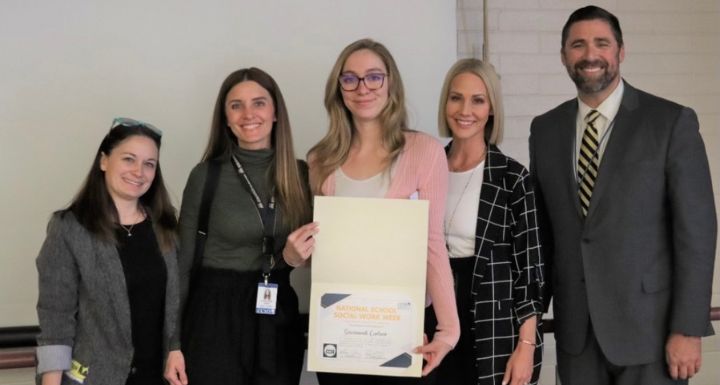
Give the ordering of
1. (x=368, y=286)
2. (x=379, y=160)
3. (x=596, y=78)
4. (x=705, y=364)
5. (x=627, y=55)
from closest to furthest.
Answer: (x=368, y=286), (x=379, y=160), (x=596, y=78), (x=627, y=55), (x=705, y=364)

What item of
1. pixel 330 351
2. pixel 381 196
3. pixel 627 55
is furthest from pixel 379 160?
pixel 627 55

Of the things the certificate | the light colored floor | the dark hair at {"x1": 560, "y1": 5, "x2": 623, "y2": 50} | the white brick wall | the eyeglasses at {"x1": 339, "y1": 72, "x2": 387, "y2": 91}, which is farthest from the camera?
the light colored floor

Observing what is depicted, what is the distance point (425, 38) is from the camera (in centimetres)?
261

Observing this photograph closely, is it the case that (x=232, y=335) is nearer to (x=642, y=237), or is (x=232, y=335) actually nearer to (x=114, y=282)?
(x=114, y=282)

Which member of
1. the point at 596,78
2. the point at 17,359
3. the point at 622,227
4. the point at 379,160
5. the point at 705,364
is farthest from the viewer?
the point at 705,364

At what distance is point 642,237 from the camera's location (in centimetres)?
204

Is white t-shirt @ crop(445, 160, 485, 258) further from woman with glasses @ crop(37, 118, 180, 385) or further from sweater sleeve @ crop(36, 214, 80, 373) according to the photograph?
sweater sleeve @ crop(36, 214, 80, 373)

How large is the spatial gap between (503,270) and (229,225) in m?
0.88

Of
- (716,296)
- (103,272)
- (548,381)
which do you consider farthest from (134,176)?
(716,296)

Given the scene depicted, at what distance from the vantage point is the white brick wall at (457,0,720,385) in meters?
2.99

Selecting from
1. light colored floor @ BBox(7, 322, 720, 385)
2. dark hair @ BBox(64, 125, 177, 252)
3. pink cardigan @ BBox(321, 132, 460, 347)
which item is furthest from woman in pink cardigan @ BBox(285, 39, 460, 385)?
light colored floor @ BBox(7, 322, 720, 385)

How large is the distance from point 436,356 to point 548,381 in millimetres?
1554

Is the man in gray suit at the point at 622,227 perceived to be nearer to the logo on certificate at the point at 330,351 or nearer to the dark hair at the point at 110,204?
the logo on certificate at the point at 330,351

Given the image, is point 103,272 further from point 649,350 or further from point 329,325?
point 649,350
